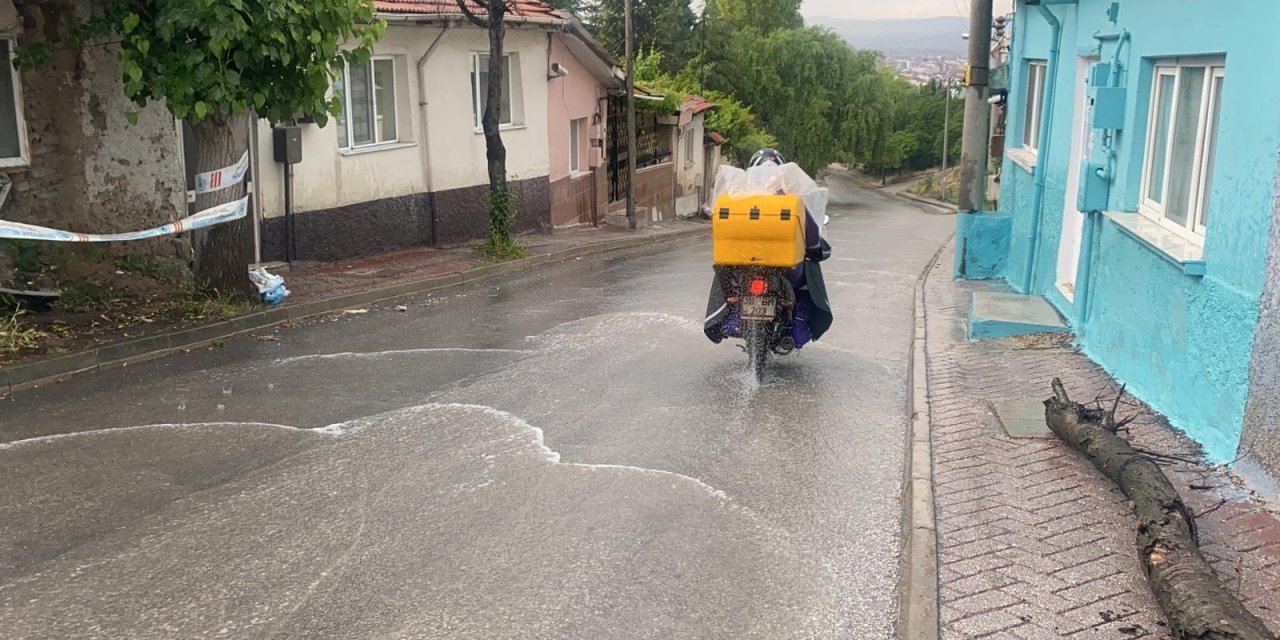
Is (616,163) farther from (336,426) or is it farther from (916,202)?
(916,202)

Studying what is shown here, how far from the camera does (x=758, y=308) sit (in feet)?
27.5

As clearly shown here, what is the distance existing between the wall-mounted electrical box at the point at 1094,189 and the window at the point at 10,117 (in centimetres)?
1007

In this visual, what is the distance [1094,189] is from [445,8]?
38.4 ft

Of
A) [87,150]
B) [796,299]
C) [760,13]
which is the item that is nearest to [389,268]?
[87,150]

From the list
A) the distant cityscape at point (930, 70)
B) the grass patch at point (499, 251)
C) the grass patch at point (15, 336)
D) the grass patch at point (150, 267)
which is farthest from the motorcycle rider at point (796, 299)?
the distant cityscape at point (930, 70)

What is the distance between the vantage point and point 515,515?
570 centimetres

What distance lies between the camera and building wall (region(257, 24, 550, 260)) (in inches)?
601

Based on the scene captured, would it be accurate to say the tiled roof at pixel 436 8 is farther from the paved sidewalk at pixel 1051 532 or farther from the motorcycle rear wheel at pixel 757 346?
the paved sidewalk at pixel 1051 532

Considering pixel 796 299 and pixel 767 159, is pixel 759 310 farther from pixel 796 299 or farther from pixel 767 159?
pixel 767 159

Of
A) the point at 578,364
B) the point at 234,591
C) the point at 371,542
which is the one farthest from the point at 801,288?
the point at 234,591

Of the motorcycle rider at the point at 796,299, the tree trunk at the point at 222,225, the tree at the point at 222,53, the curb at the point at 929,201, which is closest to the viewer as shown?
the motorcycle rider at the point at 796,299

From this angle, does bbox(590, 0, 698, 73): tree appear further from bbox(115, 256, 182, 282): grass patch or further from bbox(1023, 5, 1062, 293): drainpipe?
bbox(115, 256, 182, 282): grass patch

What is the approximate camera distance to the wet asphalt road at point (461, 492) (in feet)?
15.3

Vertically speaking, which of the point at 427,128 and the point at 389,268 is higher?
the point at 427,128
